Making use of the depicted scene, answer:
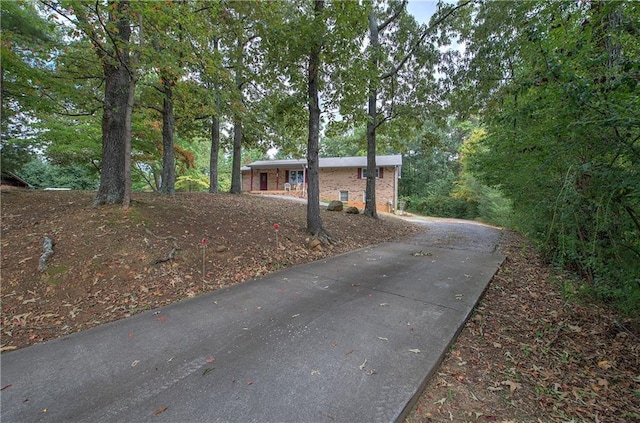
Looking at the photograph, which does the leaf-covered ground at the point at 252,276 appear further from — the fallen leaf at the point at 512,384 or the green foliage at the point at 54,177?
the green foliage at the point at 54,177

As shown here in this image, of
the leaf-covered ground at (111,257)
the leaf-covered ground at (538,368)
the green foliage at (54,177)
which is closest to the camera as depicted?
the leaf-covered ground at (538,368)

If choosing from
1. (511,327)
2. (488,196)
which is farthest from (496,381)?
(488,196)

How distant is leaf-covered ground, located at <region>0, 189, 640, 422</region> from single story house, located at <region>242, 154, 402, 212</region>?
13.3 meters

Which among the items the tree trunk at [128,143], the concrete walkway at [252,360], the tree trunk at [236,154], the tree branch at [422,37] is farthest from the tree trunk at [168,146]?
the tree branch at [422,37]

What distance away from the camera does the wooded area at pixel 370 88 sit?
2592 mm

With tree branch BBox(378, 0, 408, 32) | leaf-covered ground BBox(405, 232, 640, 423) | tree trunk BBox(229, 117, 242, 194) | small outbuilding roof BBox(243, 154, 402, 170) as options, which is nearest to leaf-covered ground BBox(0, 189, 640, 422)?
leaf-covered ground BBox(405, 232, 640, 423)

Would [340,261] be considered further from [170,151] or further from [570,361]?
[170,151]

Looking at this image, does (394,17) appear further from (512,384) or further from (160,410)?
(160,410)

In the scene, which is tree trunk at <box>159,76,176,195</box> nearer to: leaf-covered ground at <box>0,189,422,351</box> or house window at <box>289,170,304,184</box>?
leaf-covered ground at <box>0,189,422,351</box>

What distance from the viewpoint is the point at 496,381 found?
7.46ft

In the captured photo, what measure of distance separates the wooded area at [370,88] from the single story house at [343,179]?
6.70 m

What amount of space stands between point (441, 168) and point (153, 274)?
29322 millimetres

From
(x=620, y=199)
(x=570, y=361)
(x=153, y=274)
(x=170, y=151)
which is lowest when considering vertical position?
(x=570, y=361)

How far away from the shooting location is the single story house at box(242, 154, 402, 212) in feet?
65.4
